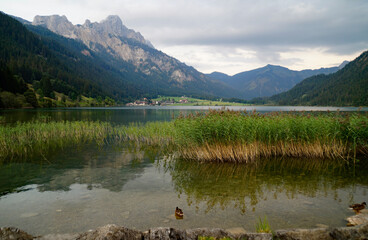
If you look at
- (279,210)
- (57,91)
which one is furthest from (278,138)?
(57,91)

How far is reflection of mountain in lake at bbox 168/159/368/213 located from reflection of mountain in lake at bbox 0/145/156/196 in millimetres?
3252

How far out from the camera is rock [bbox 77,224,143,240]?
5043 mm

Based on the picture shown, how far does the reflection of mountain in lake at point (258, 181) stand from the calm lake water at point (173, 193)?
42mm

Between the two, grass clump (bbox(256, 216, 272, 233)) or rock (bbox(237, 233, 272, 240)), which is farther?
grass clump (bbox(256, 216, 272, 233))

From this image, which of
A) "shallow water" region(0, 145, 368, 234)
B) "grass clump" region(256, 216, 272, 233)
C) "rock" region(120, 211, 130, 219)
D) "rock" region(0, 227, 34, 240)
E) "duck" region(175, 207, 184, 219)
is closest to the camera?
"rock" region(0, 227, 34, 240)

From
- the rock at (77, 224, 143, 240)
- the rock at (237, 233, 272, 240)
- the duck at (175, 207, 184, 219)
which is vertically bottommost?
the duck at (175, 207, 184, 219)

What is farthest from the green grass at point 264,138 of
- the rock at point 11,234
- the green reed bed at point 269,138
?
the rock at point 11,234

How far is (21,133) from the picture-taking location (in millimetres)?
23328

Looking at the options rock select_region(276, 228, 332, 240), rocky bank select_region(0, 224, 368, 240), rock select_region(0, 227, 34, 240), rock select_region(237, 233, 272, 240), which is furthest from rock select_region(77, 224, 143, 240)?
rock select_region(276, 228, 332, 240)

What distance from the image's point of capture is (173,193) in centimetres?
1055

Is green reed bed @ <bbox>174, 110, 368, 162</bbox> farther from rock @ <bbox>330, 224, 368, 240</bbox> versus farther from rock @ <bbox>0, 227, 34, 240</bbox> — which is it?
rock @ <bbox>0, 227, 34, 240</bbox>

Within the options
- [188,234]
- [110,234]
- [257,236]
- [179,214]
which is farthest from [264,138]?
[110,234]

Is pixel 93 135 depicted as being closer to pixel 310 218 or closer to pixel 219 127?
pixel 219 127

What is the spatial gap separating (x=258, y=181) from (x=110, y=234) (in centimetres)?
915
